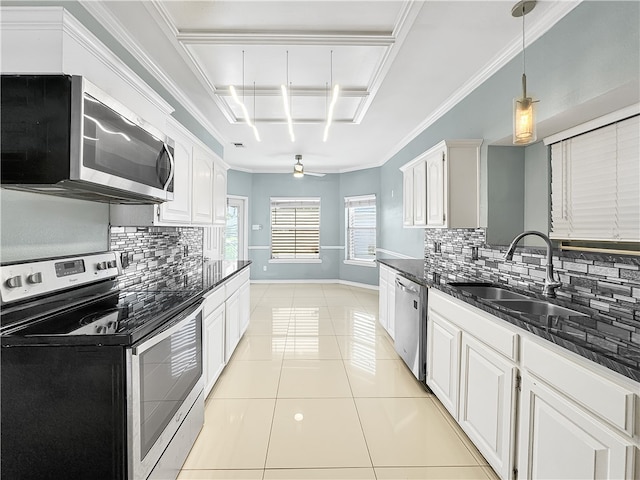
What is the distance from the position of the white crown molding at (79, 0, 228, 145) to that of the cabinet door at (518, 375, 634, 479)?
3.11 metres

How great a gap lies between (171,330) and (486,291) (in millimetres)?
2272

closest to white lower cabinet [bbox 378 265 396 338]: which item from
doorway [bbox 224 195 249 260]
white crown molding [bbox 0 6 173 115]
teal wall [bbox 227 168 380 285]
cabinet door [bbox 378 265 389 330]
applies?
cabinet door [bbox 378 265 389 330]

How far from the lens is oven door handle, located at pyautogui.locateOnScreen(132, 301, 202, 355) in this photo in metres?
1.30

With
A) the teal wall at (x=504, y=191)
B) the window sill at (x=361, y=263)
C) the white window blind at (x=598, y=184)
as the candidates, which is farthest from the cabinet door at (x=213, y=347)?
the window sill at (x=361, y=263)

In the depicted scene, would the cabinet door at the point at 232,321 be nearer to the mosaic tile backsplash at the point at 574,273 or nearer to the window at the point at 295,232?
the mosaic tile backsplash at the point at 574,273

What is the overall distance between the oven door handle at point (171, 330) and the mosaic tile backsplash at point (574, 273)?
2.05 metres

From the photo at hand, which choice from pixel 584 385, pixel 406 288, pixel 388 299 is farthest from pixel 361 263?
pixel 584 385

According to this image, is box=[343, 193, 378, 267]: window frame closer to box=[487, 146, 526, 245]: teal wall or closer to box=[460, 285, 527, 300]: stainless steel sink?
box=[487, 146, 526, 245]: teal wall

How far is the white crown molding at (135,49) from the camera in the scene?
6.65ft

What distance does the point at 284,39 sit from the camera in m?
2.34

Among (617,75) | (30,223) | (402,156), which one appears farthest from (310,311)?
(617,75)

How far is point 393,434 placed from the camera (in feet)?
6.91

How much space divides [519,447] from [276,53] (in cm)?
308

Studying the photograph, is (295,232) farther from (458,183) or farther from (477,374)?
(477,374)
